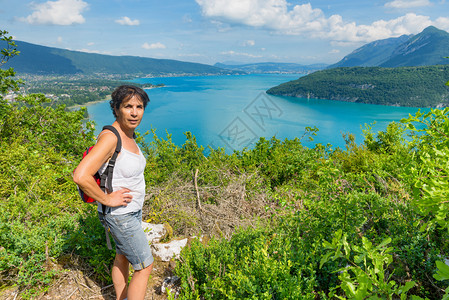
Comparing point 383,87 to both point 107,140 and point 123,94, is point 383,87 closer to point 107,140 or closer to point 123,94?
point 123,94

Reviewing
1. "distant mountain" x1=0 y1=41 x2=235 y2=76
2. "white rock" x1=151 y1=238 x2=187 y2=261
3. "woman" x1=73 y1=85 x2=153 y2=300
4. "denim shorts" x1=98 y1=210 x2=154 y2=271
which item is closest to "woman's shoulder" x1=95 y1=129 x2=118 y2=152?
"woman" x1=73 y1=85 x2=153 y2=300

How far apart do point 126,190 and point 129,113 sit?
57 centimetres

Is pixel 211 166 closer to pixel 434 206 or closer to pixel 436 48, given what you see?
pixel 434 206

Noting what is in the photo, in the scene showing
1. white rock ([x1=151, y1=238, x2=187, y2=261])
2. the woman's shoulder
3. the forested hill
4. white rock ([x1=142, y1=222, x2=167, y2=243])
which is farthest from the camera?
the forested hill

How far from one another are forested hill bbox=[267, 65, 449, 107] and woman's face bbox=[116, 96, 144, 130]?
87358 mm

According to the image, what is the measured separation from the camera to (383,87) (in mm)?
83312

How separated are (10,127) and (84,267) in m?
5.29

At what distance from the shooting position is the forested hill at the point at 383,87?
248ft

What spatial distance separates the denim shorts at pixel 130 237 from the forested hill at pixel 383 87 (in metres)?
87.5

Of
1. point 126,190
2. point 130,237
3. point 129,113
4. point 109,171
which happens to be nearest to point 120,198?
point 126,190

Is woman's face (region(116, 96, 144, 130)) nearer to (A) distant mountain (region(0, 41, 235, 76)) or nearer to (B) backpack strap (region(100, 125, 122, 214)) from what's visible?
(B) backpack strap (region(100, 125, 122, 214))

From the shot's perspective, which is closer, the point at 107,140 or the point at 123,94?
the point at 107,140

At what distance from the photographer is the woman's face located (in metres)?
1.84

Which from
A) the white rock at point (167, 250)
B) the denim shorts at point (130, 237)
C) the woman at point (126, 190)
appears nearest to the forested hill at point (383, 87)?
the white rock at point (167, 250)
